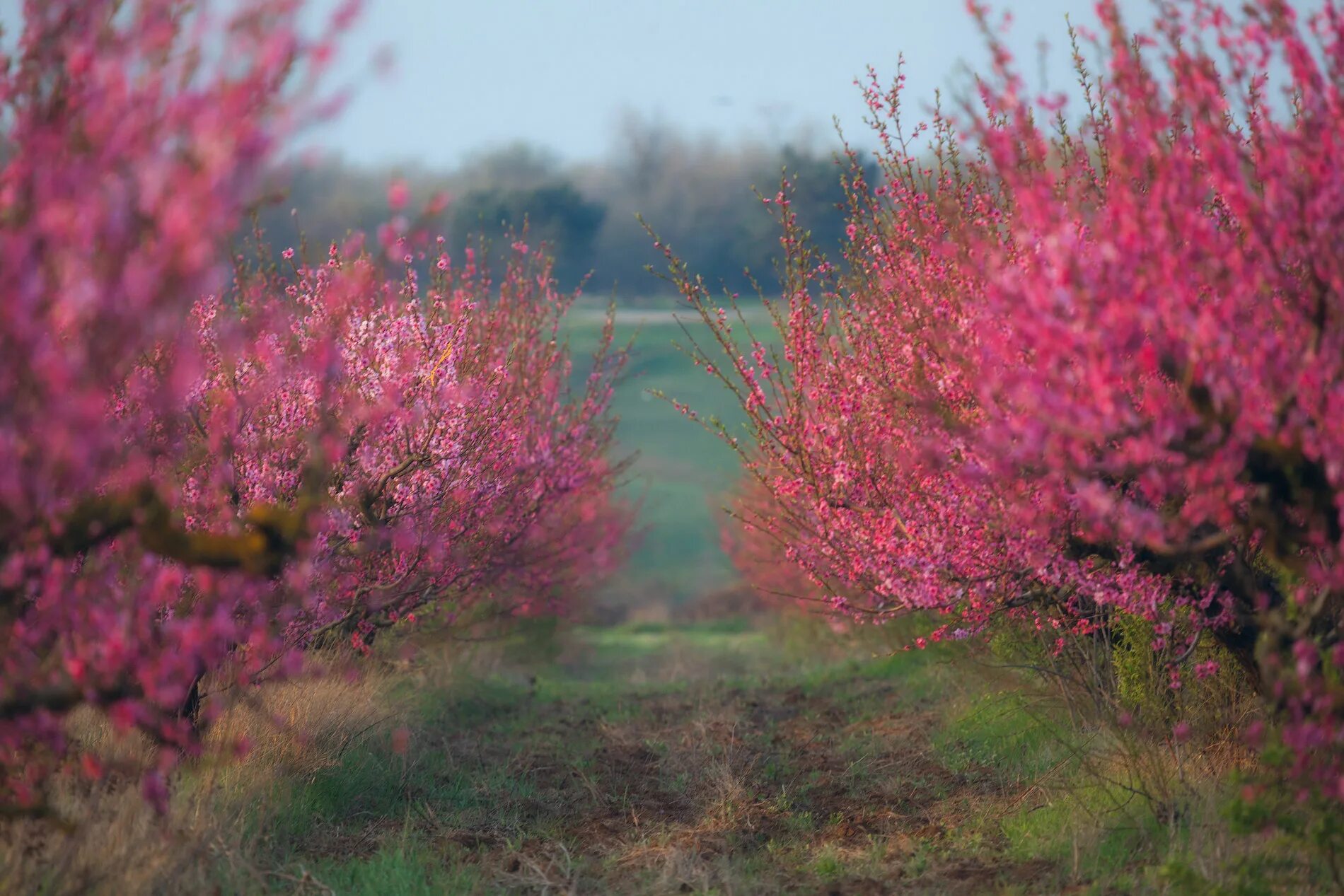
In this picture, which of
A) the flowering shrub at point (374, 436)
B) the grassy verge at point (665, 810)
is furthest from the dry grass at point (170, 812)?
the flowering shrub at point (374, 436)

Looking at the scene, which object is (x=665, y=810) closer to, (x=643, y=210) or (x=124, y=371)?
(x=124, y=371)

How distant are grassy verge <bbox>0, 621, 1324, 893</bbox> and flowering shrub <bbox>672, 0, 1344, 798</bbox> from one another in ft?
2.83

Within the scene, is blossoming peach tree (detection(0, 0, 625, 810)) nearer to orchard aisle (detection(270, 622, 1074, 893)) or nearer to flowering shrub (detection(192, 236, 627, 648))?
flowering shrub (detection(192, 236, 627, 648))

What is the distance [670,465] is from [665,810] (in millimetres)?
43981

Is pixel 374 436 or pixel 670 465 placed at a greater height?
pixel 374 436

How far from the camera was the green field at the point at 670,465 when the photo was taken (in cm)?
3862

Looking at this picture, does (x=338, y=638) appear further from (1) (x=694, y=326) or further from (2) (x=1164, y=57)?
(1) (x=694, y=326)

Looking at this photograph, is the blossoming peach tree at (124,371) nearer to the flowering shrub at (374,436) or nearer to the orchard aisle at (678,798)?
the flowering shrub at (374,436)

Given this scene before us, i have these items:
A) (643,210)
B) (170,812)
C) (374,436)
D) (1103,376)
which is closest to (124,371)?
(170,812)

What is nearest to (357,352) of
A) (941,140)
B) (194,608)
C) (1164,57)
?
(194,608)

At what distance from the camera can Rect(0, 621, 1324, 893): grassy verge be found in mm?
5051

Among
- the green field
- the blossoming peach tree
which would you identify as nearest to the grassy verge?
the blossoming peach tree

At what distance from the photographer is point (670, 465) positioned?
51312 millimetres

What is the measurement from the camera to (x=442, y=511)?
28.3ft
